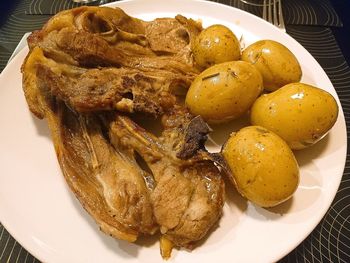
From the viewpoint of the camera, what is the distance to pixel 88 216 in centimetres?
112

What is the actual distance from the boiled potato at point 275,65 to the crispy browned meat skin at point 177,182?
12.8 inches

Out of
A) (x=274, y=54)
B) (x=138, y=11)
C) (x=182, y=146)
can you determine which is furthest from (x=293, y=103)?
(x=138, y=11)

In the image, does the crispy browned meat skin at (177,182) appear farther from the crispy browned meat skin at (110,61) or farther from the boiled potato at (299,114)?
the boiled potato at (299,114)

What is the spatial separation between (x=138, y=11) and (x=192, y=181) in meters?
0.98

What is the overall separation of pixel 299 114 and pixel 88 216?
716mm

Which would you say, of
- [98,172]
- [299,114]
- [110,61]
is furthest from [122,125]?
[299,114]

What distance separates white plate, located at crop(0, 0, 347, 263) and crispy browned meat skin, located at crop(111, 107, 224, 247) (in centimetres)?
8

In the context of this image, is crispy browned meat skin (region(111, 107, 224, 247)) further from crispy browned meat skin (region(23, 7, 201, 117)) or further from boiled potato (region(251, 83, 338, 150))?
boiled potato (region(251, 83, 338, 150))

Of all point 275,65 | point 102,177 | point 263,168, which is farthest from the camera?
point 275,65

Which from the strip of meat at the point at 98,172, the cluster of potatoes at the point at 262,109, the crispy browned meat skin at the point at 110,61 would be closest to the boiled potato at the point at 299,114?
the cluster of potatoes at the point at 262,109

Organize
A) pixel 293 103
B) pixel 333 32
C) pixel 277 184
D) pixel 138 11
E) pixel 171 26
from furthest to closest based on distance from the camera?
pixel 333 32, pixel 138 11, pixel 171 26, pixel 293 103, pixel 277 184

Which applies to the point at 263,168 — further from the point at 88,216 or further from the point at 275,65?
the point at 88,216

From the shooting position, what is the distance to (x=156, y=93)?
1262 mm

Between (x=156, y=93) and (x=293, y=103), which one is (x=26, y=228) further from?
(x=293, y=103)
